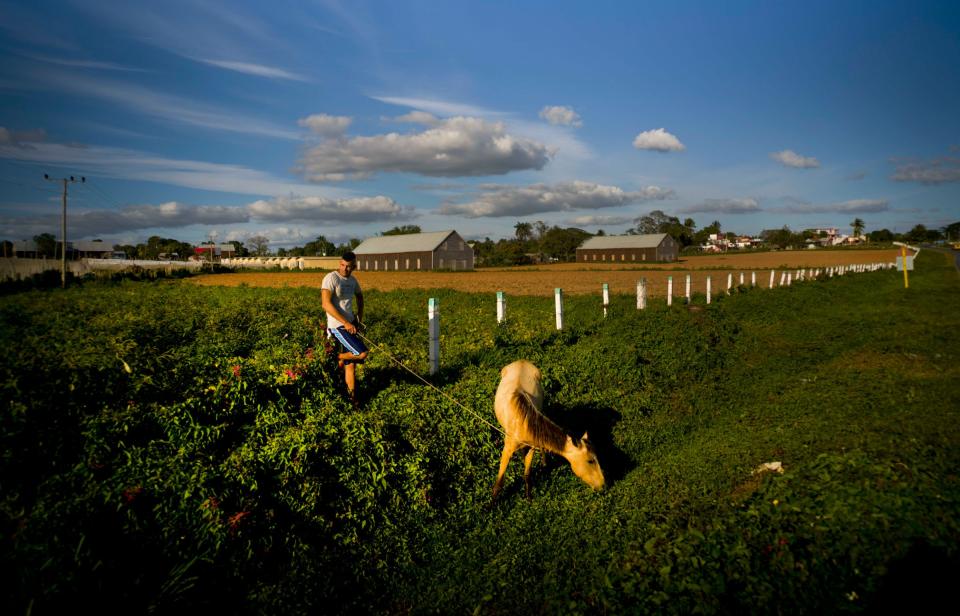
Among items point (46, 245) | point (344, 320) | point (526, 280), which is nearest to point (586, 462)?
point (344, 320)

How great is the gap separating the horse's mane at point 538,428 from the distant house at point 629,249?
3754 inches

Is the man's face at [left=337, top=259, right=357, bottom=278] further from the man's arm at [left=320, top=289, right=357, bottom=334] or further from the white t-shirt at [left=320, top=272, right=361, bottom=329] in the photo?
the man's arm at [left=320, top=289, right=357, bottom=334]

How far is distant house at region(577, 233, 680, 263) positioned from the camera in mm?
97125

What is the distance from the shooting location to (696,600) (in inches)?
159

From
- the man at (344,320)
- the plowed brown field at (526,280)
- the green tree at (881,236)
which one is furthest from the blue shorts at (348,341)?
the green tree at (881,236)

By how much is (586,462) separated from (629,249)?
99.0 metres

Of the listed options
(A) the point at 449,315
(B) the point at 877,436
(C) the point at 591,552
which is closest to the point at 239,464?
(C) the point at 591,552

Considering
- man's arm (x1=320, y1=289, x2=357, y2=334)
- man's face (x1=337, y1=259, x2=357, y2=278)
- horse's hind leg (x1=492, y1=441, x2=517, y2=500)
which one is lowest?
horse's hind leg (x1=492, y1=441, x2=517, y2=500)

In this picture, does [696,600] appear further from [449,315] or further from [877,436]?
[449,315]

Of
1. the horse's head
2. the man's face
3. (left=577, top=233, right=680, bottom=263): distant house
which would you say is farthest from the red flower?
(left=577, top=233, right=680, bottom=263): distant house

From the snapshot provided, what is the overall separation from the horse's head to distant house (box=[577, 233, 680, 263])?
95310 mm

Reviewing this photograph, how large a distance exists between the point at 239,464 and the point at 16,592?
2.14 meters

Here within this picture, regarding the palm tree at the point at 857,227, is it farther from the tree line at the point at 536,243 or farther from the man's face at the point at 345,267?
the man's face at the point at 345,267

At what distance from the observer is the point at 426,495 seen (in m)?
5.91
